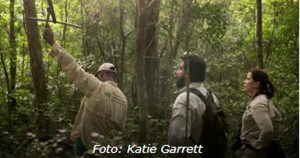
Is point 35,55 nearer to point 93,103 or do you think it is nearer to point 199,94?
point 93,103

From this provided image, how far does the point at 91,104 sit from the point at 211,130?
69.4 inches

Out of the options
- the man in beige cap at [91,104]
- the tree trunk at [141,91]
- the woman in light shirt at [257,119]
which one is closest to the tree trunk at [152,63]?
the tree trunk at [141,91]

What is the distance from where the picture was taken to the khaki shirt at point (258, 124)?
165 inches

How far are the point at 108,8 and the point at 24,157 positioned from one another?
7328 mm

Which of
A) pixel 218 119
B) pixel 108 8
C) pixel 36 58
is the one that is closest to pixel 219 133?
pixel 218 119

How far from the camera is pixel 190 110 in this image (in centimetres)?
388

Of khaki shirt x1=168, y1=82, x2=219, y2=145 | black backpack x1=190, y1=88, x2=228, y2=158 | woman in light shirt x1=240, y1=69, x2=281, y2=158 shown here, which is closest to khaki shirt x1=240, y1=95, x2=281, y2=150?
woman in light shirt x1=240, y1=69, x2=281, y2=158

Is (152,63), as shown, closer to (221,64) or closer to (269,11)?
(221,64)

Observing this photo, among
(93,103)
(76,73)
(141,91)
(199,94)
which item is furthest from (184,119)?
(76,73)

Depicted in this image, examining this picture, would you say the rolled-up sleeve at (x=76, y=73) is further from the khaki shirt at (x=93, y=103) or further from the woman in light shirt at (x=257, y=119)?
the woman in light shirt at (x=257, y=119)

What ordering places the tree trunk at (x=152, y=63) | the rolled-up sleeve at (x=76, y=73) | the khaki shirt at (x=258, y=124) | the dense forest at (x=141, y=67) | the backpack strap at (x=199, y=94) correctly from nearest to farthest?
the backpack strap at (x=199, y=94) → the khaki shirt at (x=258, y=124) → the rolled-up sleeve at (x=76, y=73) → the dense forest at (x=141, y=67) → the tree trunk at (x=152, y=63)

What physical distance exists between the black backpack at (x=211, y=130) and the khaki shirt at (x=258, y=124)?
0.36 m

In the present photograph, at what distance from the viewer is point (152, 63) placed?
10.5 m

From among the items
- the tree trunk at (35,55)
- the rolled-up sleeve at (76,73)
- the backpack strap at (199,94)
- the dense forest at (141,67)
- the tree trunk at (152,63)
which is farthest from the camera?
the tree trunk at (152,63)
